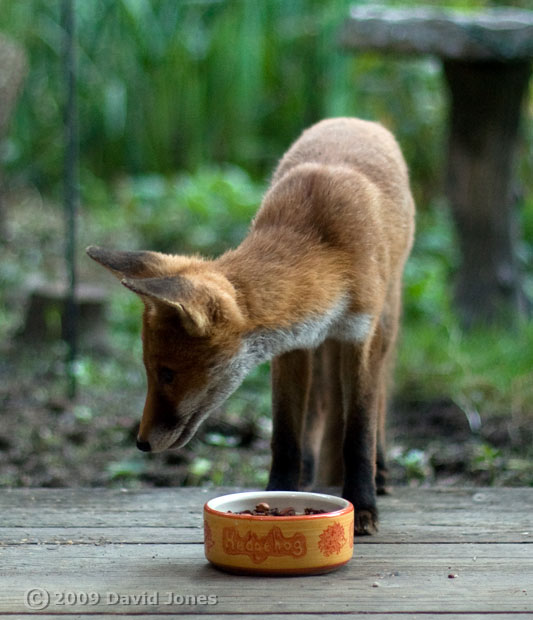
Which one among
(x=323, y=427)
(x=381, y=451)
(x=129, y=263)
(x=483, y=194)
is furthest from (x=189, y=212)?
(x=129, y=263)

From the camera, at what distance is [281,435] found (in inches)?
131

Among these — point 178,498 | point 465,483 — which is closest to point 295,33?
point 465,483

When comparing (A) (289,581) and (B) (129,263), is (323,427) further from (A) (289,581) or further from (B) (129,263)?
(B) (129,263)

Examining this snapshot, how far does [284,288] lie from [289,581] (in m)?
0.84

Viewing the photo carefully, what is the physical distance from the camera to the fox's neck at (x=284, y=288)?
2.81m

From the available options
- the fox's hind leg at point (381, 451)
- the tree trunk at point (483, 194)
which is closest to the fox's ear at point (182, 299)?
the fox's hind leg at point (381, 451)

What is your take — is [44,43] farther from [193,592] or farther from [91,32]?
[193,592]

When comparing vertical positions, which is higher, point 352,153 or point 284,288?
point 352,153

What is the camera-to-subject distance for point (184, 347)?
2.66 m

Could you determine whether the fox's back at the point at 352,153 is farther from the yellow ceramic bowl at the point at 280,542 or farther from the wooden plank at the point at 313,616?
the wooden plank at the point at 313,616

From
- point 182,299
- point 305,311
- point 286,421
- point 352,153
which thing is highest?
point 352,153

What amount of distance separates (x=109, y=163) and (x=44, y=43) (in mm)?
1480

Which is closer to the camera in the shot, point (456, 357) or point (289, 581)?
point (289, 581)

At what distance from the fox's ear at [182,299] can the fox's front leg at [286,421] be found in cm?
75
